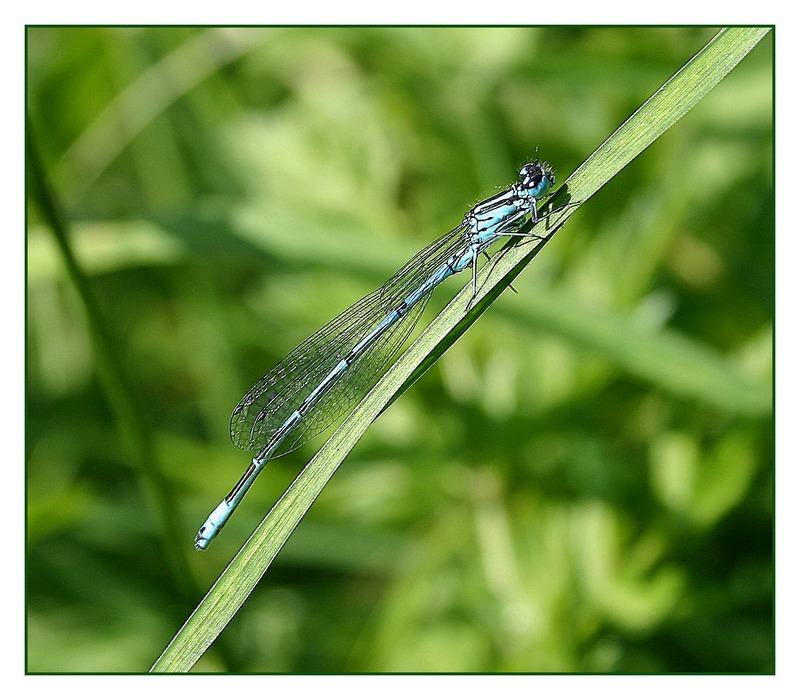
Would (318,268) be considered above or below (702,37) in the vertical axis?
below

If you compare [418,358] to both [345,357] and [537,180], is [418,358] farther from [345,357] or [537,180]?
[345,357]

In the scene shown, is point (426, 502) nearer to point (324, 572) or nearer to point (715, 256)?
point (324, 572)

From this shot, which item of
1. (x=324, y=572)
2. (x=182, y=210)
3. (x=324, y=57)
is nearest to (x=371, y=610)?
(x=324, y=572)

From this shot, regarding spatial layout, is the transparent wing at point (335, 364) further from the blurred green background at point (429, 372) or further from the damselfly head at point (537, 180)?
the damselfly head at point (537, 180)

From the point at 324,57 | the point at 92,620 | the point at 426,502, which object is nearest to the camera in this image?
the point at 426,502

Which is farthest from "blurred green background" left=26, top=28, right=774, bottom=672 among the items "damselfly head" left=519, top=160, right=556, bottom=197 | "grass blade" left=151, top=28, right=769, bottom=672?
"grass blade" left=151, top=28, right=769, bottom=672

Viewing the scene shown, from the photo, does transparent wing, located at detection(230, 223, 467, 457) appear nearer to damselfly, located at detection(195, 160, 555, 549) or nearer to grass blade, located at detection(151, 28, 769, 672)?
damselfly, located at detection(195, 160, 555, 549)
